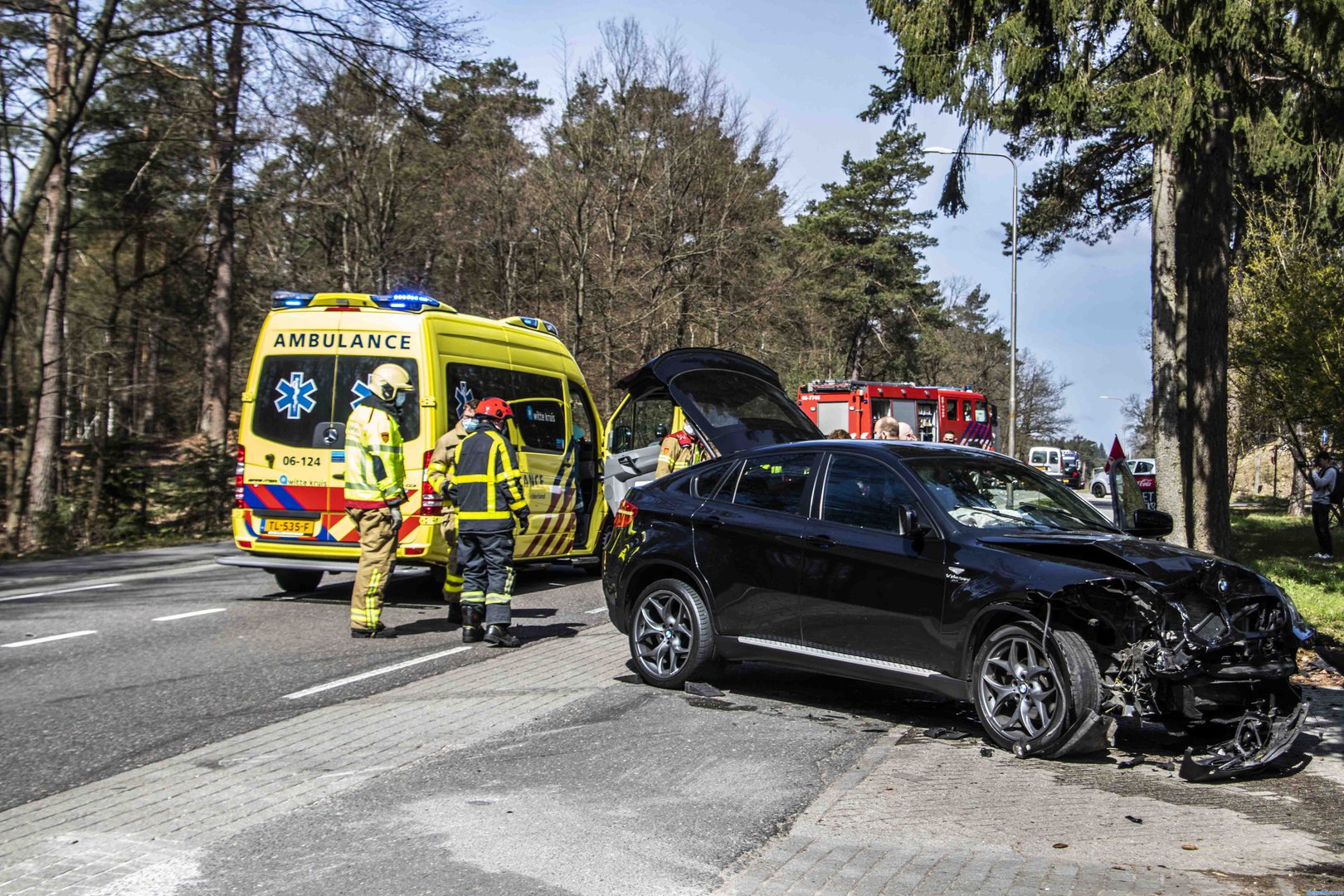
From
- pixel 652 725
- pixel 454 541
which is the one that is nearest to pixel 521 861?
pixel 652 725

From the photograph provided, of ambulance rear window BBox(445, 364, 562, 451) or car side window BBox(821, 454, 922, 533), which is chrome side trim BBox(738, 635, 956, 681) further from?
ambulance rear window BBox(445, 364, 562, 451)

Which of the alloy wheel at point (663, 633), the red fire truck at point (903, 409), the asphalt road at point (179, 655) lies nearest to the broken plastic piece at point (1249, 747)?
the alloy wheel at point (663, 633)

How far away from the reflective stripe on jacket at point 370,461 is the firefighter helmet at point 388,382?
0.77 ft

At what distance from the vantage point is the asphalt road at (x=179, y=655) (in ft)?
20.1

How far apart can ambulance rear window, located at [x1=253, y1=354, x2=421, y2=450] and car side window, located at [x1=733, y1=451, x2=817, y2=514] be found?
13.5 feet

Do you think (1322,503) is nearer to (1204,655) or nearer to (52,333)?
(1204,655)

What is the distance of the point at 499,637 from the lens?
29.4 feet

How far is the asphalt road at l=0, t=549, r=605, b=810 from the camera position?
20.1 ft

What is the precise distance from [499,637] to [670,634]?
1.94 metres

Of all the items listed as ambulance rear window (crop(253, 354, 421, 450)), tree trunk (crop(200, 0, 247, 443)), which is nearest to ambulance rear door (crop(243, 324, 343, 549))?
ambulance rear window (crop(253, 354, 421, 450))

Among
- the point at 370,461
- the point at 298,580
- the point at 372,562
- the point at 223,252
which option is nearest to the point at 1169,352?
the point at 370,461

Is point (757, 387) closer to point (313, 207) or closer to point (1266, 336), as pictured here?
point (1266, 336)

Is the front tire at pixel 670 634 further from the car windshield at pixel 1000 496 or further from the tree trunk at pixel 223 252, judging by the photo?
the tree trunk at pixel 223 252

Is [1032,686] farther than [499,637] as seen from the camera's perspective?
No
